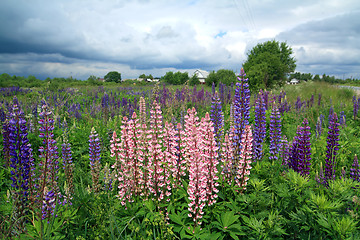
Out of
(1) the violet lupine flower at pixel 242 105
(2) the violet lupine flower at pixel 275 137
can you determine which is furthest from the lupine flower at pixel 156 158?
(2) the violet lupine flower at pixel 275 137

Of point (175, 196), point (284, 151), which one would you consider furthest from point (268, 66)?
point (175, 196)

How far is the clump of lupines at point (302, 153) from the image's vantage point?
3637 millimetres

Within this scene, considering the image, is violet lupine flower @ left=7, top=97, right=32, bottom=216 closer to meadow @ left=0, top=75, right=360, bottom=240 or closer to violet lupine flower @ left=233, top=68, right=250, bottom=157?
meadow @ left=0, top=75, right=360, bottom=240

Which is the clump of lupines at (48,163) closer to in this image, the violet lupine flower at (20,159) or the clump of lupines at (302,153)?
the violet lupine flower at (20,159)

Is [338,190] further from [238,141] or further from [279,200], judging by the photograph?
[238,141]

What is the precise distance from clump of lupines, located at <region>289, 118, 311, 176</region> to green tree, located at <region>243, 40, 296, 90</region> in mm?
12959

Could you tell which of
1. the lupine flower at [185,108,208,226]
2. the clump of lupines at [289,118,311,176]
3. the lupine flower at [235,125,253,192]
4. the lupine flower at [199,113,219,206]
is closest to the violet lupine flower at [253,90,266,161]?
the clump of lupines at [289,118,311,176]

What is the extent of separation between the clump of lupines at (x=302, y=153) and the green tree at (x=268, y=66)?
12959 millimetres

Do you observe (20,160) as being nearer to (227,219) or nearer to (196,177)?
(196,177)

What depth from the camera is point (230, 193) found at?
3115mm

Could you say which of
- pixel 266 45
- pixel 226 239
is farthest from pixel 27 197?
pixel 266 45

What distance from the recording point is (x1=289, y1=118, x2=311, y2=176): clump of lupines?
11.9ft

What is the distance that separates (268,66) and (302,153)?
3118 centimetres

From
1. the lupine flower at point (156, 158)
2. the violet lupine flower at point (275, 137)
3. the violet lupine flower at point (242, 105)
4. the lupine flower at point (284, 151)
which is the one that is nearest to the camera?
the lupine flower at point (156, 158)
